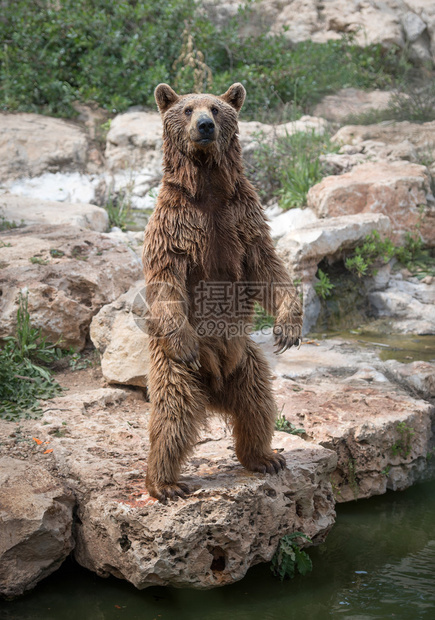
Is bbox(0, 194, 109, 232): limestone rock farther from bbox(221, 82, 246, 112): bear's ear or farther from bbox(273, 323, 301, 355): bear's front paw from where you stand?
bbox(273, 323, 301, 355): bear's front paw

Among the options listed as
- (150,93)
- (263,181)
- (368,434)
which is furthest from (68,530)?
(150,93)

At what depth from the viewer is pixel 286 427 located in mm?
4754

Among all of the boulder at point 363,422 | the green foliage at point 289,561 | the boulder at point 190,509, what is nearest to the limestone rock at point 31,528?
the boulder at point 190,509

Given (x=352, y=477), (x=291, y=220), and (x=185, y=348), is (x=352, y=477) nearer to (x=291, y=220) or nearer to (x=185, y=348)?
(x=185, y=348)

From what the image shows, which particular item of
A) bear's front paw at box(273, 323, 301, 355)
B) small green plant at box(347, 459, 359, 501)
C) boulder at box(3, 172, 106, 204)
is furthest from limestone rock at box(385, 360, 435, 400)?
boulder at box(3, 172, 106, 204)

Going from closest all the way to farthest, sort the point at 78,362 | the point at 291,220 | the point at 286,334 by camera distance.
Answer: the point at 286,334, the point at 78,362, the point at 291,220

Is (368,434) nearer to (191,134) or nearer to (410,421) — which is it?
(410,421)

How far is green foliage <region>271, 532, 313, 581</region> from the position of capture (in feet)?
12.3

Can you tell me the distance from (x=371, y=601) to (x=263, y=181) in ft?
23.8

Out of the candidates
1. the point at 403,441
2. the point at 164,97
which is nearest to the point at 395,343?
the point at 403,441

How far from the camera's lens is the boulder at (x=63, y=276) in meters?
5.97

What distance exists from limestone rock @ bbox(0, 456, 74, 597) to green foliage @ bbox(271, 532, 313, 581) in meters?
1.20

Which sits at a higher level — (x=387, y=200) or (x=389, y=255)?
(x=387, y=200)

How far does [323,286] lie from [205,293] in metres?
3.81
